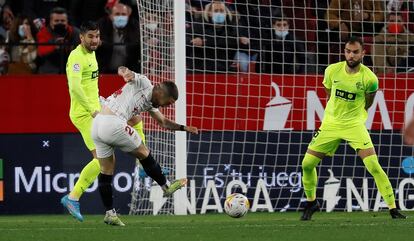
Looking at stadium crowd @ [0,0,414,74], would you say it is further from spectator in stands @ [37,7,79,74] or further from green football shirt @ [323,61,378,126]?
green football shirt @ [323,61,378,126]

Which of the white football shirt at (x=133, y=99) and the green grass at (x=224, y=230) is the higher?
the white football shirt at (x=133, y=99)

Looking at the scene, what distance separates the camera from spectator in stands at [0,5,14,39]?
19516 millimetres

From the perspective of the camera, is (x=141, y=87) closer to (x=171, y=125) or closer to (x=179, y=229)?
(x=171, y=125)

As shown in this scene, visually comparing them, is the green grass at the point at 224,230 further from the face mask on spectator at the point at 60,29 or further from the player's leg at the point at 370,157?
the face mask on spectator at the point at 60,29

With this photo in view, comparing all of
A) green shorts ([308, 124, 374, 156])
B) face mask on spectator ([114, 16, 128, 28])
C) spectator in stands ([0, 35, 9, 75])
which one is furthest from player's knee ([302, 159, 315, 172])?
spectator in stands ([0, 35, 9, 75])

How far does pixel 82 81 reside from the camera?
605 inches

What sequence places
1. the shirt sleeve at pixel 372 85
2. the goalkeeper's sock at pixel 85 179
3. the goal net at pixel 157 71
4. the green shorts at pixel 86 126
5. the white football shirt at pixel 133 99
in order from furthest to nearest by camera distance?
the goal net at pixel 157 71 < the green shorts at pixel 86 126 < the shirt sleeve at pixel 372 85 < the goalkeeper's sock at pixel 85 179 < the white football shirt at pixel 133 99

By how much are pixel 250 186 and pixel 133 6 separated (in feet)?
12.1

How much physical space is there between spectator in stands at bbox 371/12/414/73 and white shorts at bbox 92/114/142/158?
5.90m

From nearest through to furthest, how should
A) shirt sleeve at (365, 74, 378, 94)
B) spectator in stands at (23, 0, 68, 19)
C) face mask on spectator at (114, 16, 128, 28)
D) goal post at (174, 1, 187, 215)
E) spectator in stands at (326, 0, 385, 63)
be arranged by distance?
shirt sleeve at (365, 74, 378, 94)
goal post at (174, 1, 187, 215)
spectator in stands at (326, 0, 385, 63)
face mask on spectator at (114, 16, 128, 28)
spectator in stands at (23, 0, 68, 19)

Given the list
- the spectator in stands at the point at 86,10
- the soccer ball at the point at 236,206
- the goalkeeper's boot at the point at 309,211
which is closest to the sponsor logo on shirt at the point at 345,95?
the goalkeeper's boot at the point at 309,211

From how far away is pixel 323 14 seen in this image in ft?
61.2

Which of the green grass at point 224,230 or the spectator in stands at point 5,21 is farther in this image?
the spectator in stands at point 5,21

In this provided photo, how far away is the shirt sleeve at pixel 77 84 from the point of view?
49.3 ft
